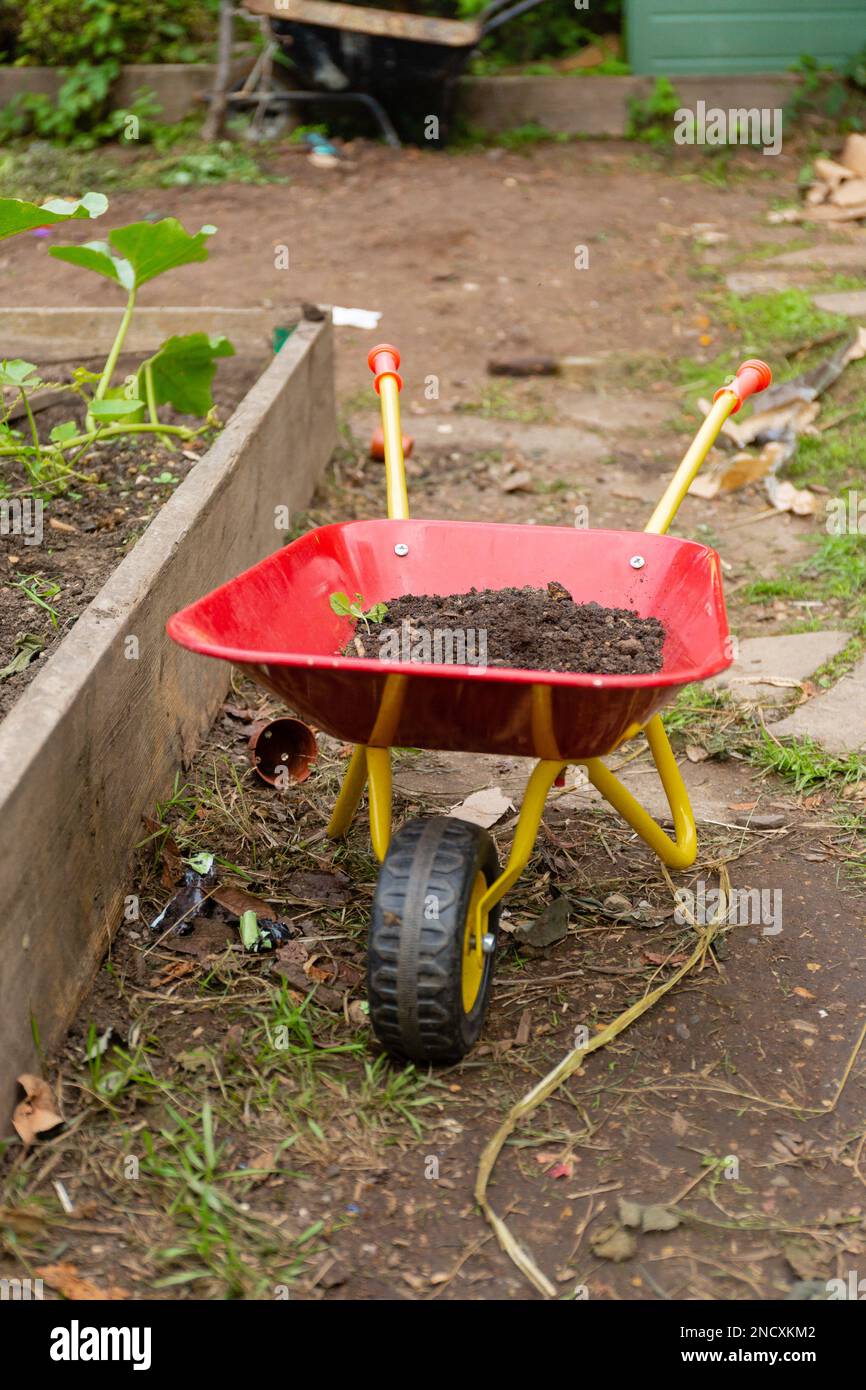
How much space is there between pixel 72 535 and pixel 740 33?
6.82 metres

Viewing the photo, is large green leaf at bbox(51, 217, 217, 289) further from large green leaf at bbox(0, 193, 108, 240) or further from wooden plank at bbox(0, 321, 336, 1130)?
wooden plank at bbox(0, 321, 336, 1130)

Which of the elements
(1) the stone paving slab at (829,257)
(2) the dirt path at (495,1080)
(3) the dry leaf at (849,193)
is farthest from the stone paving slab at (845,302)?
(2) the dirt path at (495,1080)

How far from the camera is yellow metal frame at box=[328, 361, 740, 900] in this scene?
6.94 ft

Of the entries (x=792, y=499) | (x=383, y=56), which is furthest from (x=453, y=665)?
(x=383, y=56)

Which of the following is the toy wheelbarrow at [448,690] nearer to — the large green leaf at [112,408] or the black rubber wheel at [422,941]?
the black rubber wheel at [422,941]

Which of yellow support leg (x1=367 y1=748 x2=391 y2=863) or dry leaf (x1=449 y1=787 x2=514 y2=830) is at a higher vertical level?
yellow support leg (x1=367 y1=748 x2=391 y2=863)

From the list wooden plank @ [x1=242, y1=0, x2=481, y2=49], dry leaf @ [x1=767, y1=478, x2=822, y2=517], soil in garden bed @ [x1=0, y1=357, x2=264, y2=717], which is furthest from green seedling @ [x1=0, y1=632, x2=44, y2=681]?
wooden plank @ [x1=242, y1=0, x2=481, y2=49]

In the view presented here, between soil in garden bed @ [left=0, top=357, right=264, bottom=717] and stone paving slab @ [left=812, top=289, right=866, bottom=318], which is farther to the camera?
stone paving slab @ [left=812, top=289, right=866, bottom=318]

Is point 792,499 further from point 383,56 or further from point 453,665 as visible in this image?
point 383,56

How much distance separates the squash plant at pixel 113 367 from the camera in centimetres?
292

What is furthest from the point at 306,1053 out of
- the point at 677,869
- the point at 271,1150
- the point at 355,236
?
the point at 355,236

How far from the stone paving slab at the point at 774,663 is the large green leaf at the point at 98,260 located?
1.78 metres

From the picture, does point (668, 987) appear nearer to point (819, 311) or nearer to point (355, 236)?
point (819, 311)

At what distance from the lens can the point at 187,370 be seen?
11.6 ft
